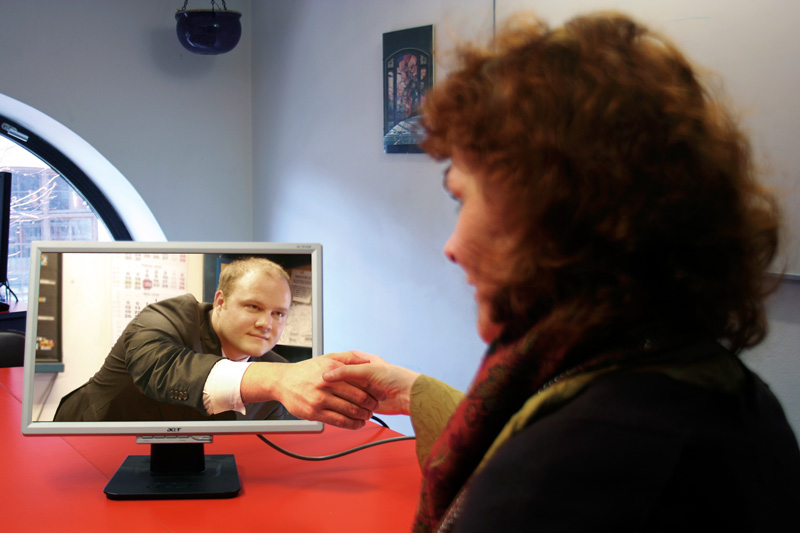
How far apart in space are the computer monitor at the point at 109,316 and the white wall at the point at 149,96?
2.18 meters

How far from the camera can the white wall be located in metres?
3.10

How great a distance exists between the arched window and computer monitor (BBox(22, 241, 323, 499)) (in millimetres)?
2239

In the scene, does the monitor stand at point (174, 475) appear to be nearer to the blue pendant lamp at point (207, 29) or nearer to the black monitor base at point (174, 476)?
the black monitor base at point (174, 476)

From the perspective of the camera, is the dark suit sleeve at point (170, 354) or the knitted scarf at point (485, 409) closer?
the knitted scarf at point (485, 409)

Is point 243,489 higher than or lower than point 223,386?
lower

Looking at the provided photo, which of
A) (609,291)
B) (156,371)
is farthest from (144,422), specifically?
(609,291)

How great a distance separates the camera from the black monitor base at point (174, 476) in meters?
1.26

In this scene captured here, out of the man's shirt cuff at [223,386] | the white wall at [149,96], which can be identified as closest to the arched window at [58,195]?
the white wall at [149,96]

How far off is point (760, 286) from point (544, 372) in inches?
9.5

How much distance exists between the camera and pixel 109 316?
4.20 feet

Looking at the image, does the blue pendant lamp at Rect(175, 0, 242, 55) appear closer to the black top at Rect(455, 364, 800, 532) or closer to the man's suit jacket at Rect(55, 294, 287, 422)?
the man's suit jacket at Rect(55, 294, 287, 422)

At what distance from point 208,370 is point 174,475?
0.70ft

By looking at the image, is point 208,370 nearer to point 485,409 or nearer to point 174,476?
point 174,476

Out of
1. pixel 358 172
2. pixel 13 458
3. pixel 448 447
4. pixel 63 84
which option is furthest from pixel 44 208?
pixel 448 447
